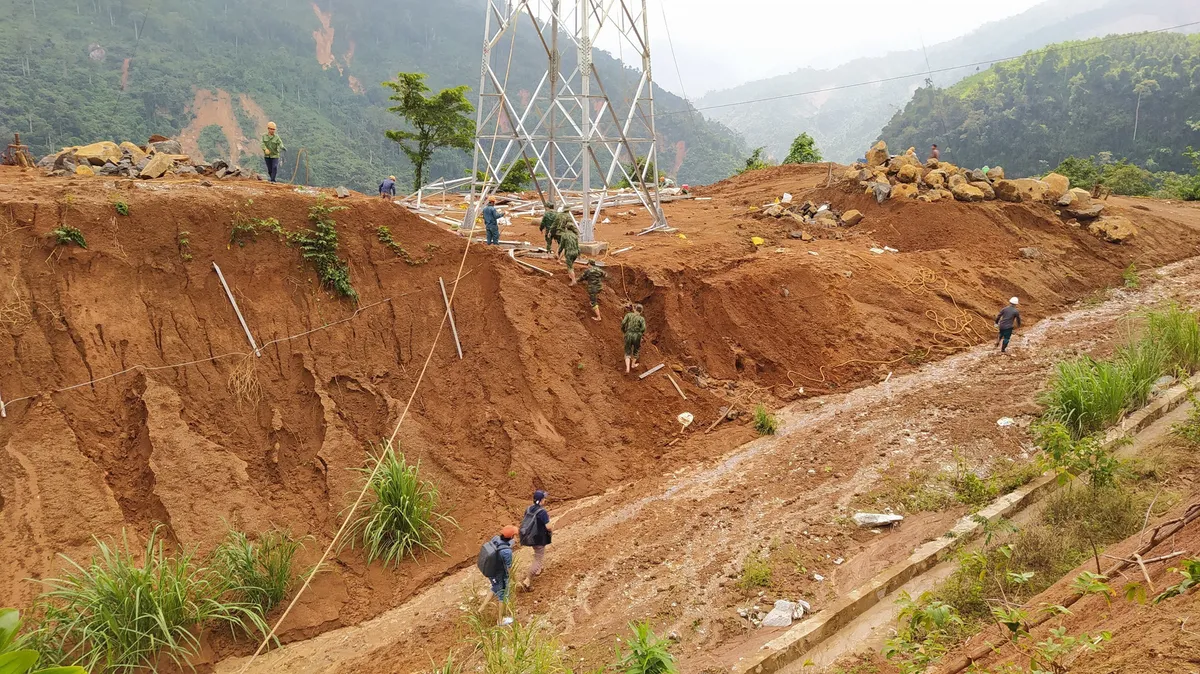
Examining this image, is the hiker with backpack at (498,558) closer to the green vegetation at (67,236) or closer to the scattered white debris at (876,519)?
the scattered white debris at (876,519)

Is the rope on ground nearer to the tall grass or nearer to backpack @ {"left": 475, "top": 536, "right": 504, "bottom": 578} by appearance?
the tall grass

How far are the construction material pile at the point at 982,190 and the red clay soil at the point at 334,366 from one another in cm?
488

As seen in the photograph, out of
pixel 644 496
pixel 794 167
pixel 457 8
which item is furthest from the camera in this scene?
pixel 457 8

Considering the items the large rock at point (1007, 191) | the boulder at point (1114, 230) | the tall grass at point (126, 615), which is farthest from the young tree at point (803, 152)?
the tall grass at point (126, 615)

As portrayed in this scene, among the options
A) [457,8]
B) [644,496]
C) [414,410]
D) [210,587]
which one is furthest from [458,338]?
[457,8]

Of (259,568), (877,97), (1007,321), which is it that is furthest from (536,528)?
(877,97)

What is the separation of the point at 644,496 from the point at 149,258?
697cm

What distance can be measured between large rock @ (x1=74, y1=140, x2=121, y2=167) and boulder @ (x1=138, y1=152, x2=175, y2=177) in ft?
2.56

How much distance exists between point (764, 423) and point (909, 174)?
10778 millimetres

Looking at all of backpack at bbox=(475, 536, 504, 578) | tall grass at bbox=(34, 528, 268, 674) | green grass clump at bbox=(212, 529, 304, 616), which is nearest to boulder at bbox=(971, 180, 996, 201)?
backpack at bbox=(475, 536, 504, 578)

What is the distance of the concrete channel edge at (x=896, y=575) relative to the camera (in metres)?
5.17

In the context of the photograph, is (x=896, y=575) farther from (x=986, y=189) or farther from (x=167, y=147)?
(x=167, y=147)

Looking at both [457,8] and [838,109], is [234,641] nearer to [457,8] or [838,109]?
[457,8]

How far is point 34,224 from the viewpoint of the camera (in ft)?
24.8
